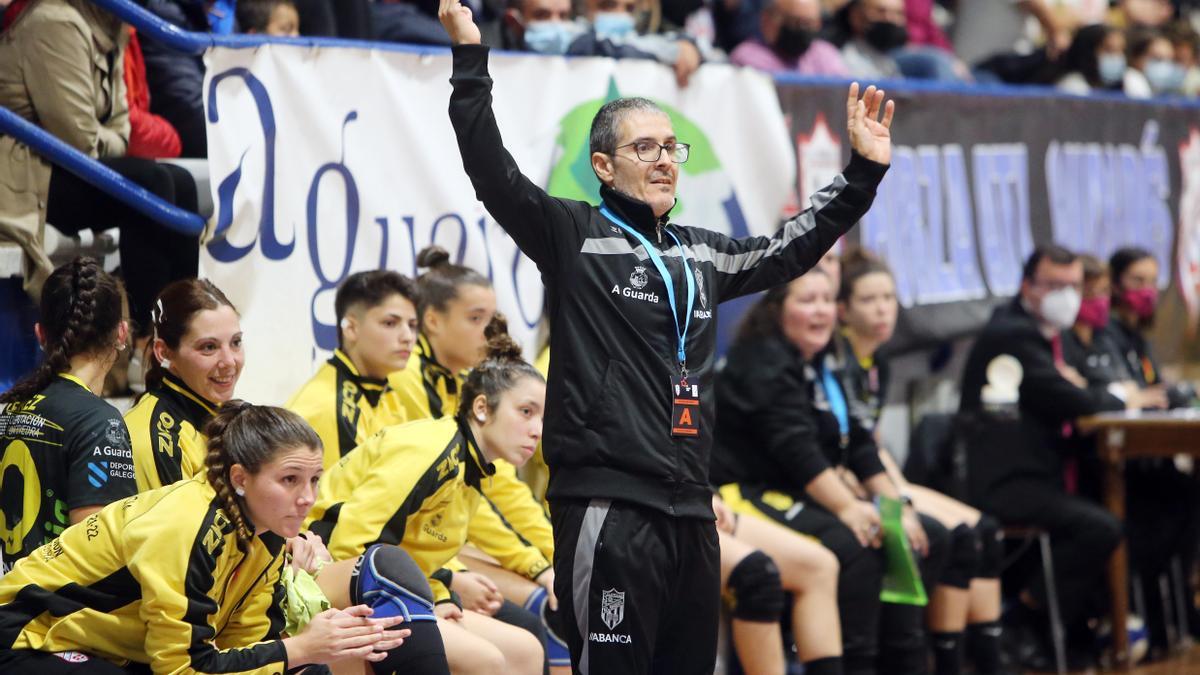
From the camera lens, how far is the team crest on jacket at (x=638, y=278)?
3.82 m

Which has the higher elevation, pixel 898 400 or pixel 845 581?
pixel 898 400

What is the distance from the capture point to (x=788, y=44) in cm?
869

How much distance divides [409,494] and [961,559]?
280cm

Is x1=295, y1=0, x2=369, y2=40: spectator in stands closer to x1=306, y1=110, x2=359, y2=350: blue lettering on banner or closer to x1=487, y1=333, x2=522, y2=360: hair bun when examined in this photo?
x1=306, y1=110, x2=359, y2=350: blue lettering on banner

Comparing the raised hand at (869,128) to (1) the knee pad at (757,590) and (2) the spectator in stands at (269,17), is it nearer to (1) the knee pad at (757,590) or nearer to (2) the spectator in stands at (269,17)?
(1) the knee pad at (757,590)

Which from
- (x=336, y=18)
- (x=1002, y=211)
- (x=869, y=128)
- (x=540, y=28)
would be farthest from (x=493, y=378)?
(x=1002, y=211)

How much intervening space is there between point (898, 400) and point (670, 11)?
7.50ft

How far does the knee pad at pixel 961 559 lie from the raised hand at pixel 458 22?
11.8 feet

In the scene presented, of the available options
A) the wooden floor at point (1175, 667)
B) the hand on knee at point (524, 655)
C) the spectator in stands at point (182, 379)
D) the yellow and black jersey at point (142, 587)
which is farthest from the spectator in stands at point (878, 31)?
the yellow and black jersey at point (142, 587)

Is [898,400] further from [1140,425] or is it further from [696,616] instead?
[696,616]

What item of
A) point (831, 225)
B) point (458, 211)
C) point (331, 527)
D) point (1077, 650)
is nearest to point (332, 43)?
point (458, 211)

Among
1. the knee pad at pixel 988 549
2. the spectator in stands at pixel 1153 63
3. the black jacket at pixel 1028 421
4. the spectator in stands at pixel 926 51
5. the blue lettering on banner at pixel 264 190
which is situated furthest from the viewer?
the spectator in stands at pixel 1153 63

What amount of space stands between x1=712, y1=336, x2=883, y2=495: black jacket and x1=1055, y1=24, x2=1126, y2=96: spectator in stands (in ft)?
15.3

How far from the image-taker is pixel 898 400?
8.23 metres
